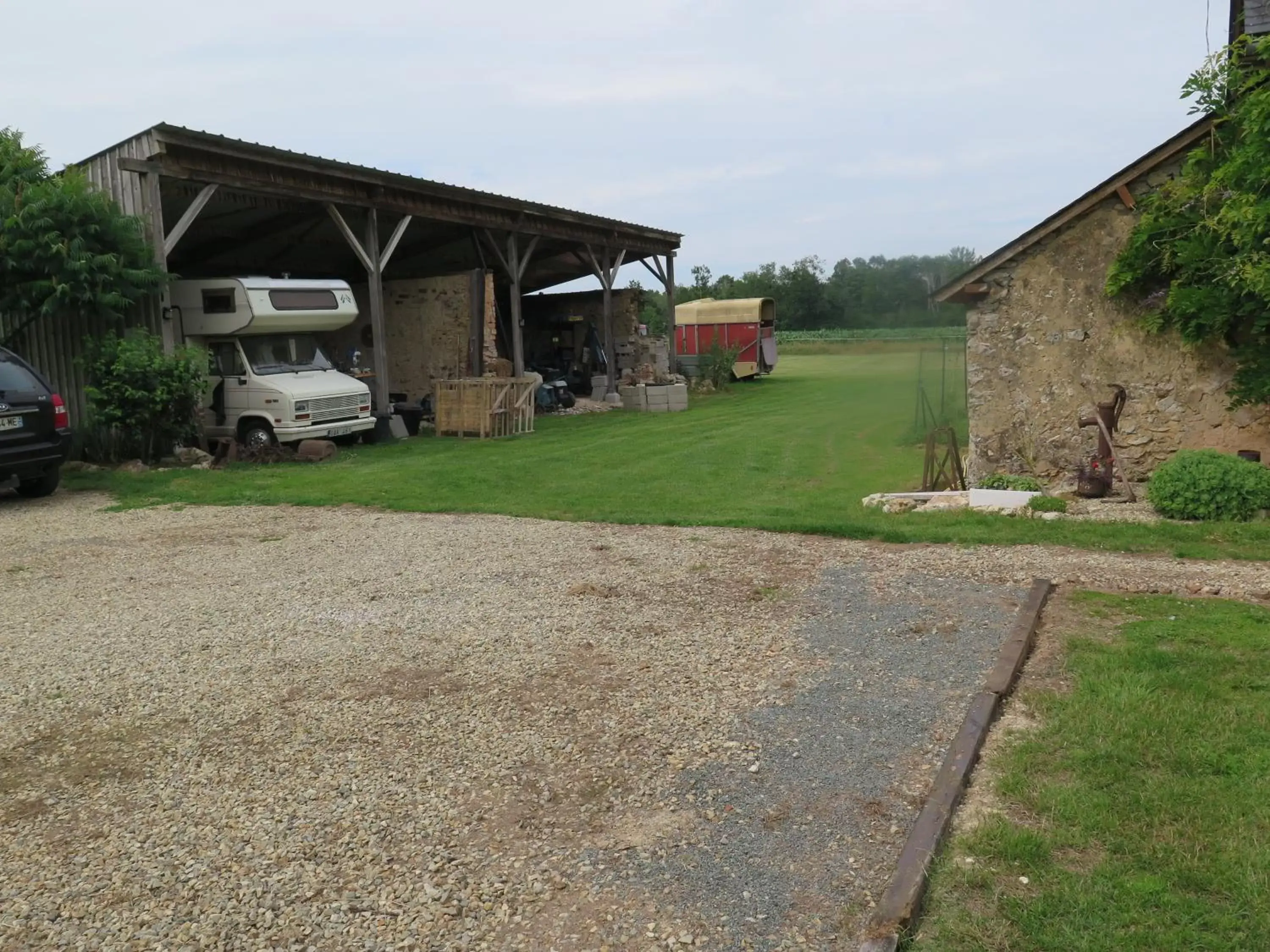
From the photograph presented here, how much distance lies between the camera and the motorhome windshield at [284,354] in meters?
15.3

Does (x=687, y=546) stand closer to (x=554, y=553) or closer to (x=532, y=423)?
(x=554, y=553)

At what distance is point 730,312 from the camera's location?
35094 millimetres

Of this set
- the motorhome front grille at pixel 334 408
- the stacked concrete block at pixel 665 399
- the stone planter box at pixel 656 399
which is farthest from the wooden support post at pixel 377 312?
the stacked concrete block at pixel 665 399

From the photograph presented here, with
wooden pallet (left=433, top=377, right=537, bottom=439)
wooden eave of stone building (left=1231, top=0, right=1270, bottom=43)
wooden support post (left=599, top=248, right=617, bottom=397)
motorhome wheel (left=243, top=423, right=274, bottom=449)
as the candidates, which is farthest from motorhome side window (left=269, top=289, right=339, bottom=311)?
wooden eave of stone building (left=1231, top=0, right=1270, bottom=43)

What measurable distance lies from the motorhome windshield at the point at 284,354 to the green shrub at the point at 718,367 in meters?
15.7

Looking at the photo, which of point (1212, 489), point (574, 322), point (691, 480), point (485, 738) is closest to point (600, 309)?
point (574, 322)

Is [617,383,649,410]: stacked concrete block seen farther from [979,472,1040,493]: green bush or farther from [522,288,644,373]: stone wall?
[979,472,1040,493]: green bush

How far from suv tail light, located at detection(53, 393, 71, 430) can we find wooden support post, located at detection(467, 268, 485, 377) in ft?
31.7

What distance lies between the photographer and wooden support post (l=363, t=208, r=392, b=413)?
1802 cm

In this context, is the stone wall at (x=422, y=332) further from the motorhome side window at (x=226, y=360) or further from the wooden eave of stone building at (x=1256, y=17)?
the wooden eave of stone building at (x=1256, y=17)

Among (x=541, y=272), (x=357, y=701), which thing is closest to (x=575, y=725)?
(x=357, y=701)

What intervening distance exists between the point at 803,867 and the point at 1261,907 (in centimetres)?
133

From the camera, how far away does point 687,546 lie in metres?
8.41

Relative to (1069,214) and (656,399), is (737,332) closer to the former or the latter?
(656,399)
